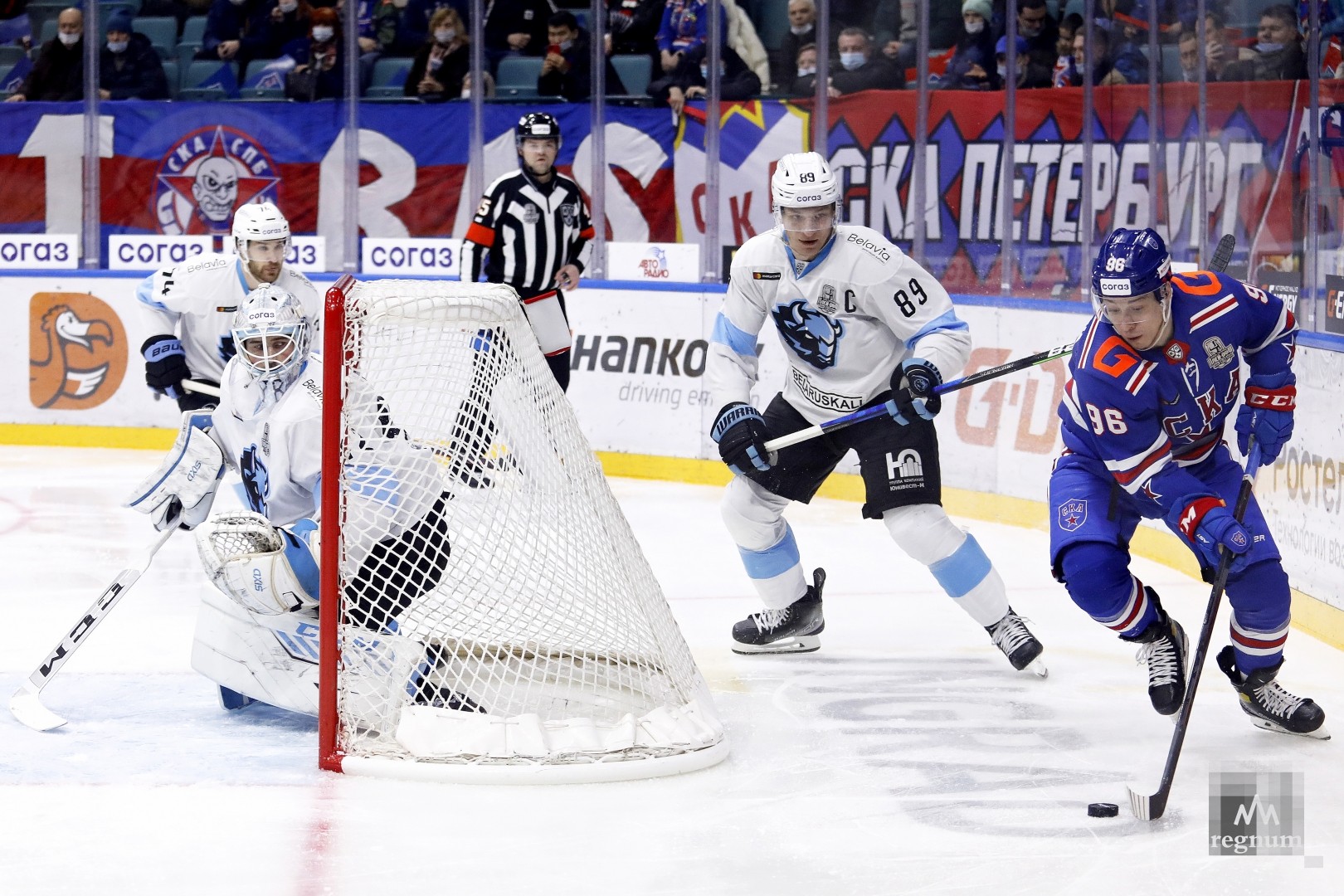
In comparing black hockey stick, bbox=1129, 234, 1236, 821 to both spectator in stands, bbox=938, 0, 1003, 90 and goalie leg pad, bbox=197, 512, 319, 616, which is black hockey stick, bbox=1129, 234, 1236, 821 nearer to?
goalie leg pad, bbox=197, 512, 319, 616

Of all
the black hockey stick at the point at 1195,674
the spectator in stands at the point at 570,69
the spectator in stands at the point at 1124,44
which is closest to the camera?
the black hockey stick at the point at 1195,674

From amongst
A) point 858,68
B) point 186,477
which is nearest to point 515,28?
point 858,68

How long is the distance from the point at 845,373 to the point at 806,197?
439 mm

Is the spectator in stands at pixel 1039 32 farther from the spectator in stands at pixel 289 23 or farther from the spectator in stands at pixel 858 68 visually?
the spectator in stands at pixel 289 23

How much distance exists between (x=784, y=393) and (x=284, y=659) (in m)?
1.40

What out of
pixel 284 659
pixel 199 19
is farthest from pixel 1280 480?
pixel 199 19

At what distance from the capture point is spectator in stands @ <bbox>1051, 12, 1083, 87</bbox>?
609 cm

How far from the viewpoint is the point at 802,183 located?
367 centimetres

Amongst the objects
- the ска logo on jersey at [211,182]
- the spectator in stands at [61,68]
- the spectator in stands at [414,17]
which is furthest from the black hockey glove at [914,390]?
the spectator in stands at [61,68]

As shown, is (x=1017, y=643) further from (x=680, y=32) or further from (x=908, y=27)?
(x=680, y=32)

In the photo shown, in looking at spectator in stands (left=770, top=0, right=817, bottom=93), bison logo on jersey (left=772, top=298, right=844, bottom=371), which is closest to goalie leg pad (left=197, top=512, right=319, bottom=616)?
bison logo on jersey (left=772, top=298, right=844, bottom=371)

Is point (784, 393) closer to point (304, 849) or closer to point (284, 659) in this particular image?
point (284, 659)

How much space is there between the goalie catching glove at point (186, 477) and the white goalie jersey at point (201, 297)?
1.33m

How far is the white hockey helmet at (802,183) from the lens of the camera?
3652 mm
